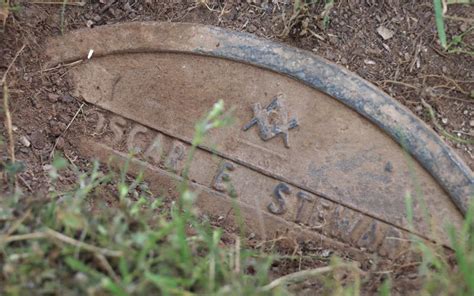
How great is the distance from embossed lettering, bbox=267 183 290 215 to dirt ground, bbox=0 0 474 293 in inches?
4.7

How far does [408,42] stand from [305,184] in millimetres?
489

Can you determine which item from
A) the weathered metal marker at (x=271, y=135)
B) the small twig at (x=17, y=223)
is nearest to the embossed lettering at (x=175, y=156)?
the weathered metal marker at (x=271, y=135)

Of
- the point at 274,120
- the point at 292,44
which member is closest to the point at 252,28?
the point at 292,44

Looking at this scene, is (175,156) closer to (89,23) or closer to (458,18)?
(89,23)

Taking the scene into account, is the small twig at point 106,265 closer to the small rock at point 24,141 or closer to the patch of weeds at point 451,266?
the patch of weeds at point 451,266

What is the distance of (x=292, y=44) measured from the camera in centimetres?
194

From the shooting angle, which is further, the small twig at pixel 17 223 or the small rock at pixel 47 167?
the small rock at pixel 47 167

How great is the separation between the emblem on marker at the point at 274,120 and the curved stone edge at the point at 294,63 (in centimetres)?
9

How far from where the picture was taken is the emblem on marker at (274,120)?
6.25 ft

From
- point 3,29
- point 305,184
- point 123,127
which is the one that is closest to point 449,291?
point 305,184

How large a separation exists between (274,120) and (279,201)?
0.22 meters

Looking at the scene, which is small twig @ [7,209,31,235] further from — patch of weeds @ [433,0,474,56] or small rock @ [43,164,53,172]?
patch of weeds @ [433,0,474,56]

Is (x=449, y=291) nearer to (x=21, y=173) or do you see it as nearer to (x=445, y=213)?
(x=445, y=213)

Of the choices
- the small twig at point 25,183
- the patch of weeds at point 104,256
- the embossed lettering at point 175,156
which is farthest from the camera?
the embossed lettering at point 175,156
